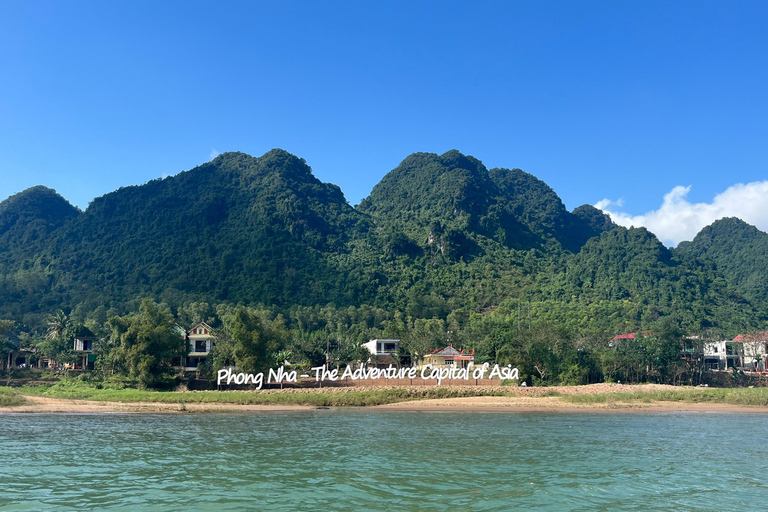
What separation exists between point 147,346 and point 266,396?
1453cm

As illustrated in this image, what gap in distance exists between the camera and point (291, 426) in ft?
114

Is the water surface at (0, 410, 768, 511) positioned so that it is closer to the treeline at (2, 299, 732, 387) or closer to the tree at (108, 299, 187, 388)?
the tree at (108, 299, 187, 388)

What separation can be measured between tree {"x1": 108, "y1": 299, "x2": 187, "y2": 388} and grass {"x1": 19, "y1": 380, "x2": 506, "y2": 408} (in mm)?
2350

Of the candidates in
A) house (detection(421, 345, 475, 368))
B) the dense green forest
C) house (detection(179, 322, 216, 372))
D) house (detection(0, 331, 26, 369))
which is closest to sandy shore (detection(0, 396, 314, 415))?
house (detection(0, 331, 26, 369))

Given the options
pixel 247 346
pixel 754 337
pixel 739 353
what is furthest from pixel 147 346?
pixel 739 353

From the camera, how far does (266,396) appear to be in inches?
2057

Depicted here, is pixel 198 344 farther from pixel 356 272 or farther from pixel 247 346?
pixel 356 272

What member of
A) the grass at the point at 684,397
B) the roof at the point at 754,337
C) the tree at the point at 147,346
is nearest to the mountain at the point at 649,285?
the roof at the point at 754,337

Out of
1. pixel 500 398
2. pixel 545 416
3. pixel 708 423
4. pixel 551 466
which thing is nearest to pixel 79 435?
pixel 551 466

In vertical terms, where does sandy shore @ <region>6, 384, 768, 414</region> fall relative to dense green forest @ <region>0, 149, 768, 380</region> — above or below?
below

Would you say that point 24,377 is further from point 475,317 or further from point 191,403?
point 475,317

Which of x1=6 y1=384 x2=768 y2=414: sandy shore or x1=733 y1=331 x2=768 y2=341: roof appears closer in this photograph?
x1=6 y1=384 x2=768 y2=414: sandy shore

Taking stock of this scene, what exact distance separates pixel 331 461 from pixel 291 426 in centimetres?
1295

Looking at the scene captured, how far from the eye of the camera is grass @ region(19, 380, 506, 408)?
5119 centimetres
